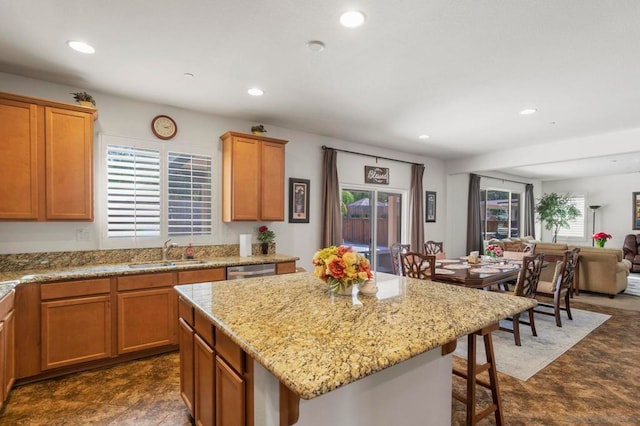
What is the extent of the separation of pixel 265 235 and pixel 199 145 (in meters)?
1.40

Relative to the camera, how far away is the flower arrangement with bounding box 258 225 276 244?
4402mm

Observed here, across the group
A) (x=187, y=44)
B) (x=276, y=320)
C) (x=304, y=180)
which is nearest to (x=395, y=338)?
(x=276, y=320)

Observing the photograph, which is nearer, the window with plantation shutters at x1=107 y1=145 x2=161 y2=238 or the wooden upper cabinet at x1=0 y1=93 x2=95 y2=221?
the wooden upper cabinet at x1=0 y1=93 x2=95 y2=221

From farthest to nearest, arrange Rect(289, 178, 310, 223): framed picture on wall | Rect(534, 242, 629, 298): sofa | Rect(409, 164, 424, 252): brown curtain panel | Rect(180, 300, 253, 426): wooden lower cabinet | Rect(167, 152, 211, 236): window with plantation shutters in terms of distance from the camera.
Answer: Rect(409, 164, 424, 252): brown curtain panel, Rect(534, 242, 629, 298): sofa, Rect(289, 178, 310, 223): framed picture on wall, Rect(167, 152, 211, 236): window with plantation shutters, Rect(180, 300, 253, 426): wooden lower cabinet

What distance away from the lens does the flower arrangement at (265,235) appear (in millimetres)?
4402

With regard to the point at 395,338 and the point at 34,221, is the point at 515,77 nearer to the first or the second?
the point at 395,338

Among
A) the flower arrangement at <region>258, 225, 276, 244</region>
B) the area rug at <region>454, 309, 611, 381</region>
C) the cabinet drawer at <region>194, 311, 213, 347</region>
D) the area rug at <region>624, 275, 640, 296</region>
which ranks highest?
the flower arrangement at <region>258, 225, 276, 244</region>

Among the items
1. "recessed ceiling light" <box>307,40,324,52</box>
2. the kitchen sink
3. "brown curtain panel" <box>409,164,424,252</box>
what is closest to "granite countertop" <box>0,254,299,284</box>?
the kitchen sink

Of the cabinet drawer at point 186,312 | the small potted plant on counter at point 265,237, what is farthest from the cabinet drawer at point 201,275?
the cabinet drawer at point 186,312

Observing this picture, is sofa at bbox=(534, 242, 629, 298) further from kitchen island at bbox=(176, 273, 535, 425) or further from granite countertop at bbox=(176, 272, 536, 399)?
kitchen island at bbox=(176, 273, 535, 425)

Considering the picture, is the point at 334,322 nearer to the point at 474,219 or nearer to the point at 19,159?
the point at 19,159

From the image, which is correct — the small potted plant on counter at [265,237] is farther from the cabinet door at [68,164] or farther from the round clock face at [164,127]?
the cabinet door at [68,164]

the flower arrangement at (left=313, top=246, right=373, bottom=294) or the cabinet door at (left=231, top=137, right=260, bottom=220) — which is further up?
the cabinet door at (left=231, top=137, right=260, bottom=220)

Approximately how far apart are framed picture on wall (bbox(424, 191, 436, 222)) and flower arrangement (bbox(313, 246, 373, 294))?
17.2 ft
